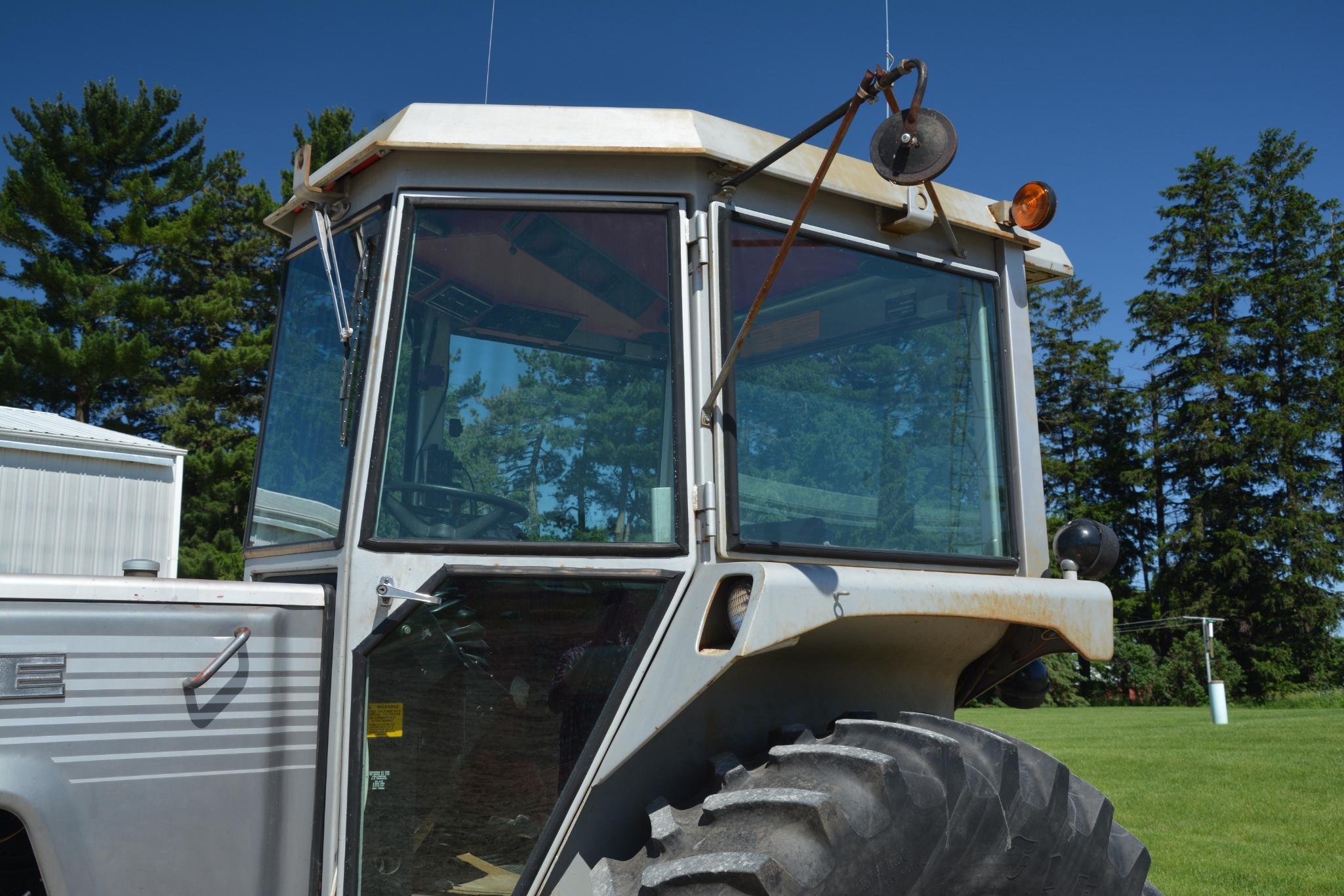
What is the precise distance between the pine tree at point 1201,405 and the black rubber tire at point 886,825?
136 ft

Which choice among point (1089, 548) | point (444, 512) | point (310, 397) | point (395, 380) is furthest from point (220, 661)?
point (1089, 548)

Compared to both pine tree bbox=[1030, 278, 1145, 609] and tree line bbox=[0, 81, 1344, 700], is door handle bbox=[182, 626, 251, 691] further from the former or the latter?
pine tree bbox=[1030, 278, 1145, 609]

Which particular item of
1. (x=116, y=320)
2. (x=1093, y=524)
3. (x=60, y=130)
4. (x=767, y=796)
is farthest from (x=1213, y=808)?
(x=60, y=130)

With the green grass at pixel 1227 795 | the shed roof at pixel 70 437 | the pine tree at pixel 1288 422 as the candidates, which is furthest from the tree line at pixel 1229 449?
the shed roof at pixel 70 437

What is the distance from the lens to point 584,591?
2672 mm

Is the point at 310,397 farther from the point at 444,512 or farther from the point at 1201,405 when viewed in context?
the point at 1201,405

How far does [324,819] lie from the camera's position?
2525 millimetres

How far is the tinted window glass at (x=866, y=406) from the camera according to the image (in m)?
2.89

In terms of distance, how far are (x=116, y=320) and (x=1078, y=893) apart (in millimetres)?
26927

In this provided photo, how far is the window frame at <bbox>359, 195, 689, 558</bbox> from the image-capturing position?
8.60 feet

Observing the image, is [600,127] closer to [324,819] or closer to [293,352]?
[293,352]

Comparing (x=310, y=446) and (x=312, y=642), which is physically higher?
(x=310, y=446)

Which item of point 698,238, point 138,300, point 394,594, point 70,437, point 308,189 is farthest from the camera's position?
point 138,300

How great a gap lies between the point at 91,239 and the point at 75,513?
74.8ft
